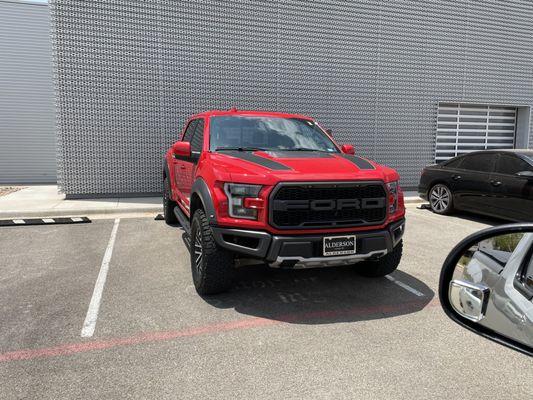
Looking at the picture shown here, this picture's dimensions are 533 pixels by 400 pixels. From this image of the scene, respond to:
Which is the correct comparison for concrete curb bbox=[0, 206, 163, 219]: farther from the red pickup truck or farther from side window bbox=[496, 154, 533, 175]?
side window bbox=[496, 154, 533, 175]

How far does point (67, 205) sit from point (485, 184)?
8.79m

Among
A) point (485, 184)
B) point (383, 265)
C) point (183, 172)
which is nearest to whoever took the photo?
point (383, 265)

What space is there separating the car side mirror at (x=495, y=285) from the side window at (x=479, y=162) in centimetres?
738

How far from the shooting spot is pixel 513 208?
7.59 metres

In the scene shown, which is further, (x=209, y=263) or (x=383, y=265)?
(x=383, y=265)

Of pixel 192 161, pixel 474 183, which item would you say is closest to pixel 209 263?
pixel 192 161

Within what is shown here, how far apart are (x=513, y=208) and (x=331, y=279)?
14.8 ft

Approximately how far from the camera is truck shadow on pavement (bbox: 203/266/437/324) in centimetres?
408

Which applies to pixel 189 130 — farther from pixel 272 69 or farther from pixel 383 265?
pixel 272 69

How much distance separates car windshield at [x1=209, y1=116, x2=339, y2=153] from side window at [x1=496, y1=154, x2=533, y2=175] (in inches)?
165

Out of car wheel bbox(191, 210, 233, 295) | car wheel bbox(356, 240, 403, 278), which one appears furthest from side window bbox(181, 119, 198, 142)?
car wheel bbox(356, 240, 403, 278)

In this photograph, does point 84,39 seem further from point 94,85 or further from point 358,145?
point 358,145

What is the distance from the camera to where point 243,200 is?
391 centimetres

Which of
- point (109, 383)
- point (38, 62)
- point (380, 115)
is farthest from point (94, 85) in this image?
point (109, 383)
